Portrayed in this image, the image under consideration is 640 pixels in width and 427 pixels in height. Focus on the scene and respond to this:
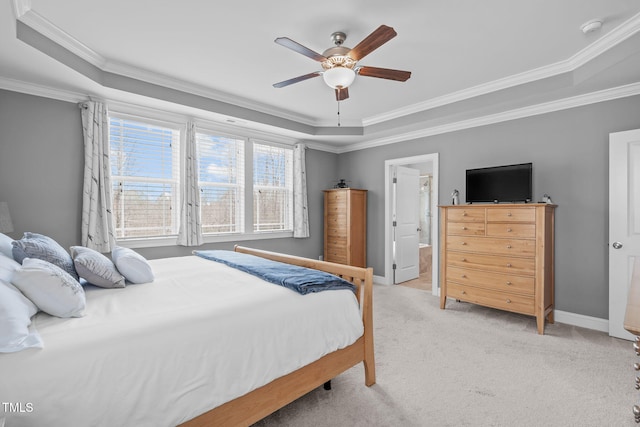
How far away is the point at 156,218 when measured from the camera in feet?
12.7

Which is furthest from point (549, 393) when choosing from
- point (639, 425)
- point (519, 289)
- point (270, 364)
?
point (270, 364)

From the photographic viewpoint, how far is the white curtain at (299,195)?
518cm

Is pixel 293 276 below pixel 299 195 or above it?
below

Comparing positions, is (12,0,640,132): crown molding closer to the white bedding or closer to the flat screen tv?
the flat screen tv

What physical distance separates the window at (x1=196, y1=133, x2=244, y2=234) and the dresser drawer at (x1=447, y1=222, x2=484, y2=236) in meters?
2.94

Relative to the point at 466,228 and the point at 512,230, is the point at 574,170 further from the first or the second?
the point at 466,228

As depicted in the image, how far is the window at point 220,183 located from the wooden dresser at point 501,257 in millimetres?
2921

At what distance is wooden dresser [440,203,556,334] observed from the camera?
317 cm

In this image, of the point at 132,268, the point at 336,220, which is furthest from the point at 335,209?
the point at 132,268

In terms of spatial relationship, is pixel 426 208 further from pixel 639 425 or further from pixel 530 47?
pixel 639 425

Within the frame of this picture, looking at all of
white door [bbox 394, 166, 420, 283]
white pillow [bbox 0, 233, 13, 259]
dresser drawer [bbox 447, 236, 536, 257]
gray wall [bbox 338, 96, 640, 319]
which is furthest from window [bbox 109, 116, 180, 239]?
gray wall [bbox 338, 96, 640, 319]

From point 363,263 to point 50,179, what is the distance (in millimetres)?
4416

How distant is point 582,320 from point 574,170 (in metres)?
1.63

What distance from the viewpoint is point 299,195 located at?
5184 mm
